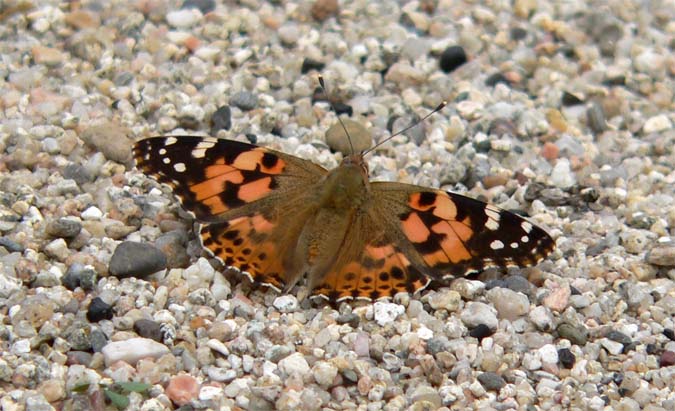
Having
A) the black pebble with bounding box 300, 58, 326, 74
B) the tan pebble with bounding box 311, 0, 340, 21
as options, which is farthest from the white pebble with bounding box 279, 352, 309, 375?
the tan pebble with bounding box 311, 0, 340, 21

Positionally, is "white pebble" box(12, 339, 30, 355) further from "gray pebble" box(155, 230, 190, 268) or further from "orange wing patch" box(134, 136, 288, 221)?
"orange wing patch" box(134, 136, 288, 221)

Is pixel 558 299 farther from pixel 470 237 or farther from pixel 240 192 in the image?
pixel 240 192

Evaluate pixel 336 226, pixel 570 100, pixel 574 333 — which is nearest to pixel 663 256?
pixel 574 333

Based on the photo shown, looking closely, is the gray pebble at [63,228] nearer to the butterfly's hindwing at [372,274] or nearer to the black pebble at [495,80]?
the butterfly's hindwing at [372,274]

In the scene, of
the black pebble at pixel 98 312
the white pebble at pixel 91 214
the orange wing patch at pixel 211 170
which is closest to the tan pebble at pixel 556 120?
the orange wing patch at pixel 211 170

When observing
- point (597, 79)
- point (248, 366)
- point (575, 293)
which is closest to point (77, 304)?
point (248, 366)

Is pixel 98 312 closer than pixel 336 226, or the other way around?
pixel 98 312

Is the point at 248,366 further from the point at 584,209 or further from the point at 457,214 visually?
the point at 584,209
